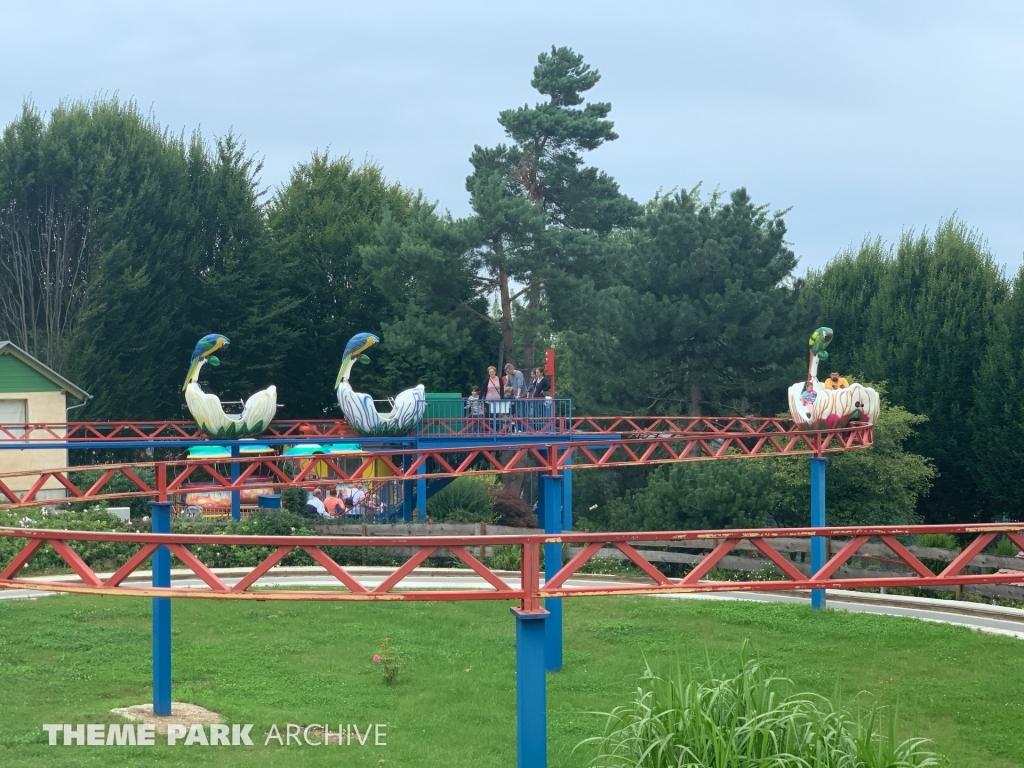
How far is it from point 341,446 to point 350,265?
452 inches

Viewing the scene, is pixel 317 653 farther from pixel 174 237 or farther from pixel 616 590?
pixel 174 237

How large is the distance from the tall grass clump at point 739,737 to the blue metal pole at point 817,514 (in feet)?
30.1

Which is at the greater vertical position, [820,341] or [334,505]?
[820,341]

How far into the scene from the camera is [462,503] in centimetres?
2766

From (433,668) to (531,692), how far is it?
706 centimetres

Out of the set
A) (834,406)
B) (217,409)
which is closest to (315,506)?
(217,409)

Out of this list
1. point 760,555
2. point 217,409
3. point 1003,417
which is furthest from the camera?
point 1003,417

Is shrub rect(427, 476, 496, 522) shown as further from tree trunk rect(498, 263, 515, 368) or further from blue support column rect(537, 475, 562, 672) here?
blue support column rect(537, 475, 562, 672)

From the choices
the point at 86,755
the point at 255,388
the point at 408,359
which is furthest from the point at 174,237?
the point at 86,755

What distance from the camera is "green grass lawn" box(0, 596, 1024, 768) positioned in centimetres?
1126

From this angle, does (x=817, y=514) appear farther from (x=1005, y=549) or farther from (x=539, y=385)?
(x=539, y=385)

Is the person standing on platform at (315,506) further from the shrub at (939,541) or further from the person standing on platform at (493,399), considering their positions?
the shrub at (939,541)

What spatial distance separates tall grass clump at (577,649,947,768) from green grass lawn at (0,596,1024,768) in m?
1.63

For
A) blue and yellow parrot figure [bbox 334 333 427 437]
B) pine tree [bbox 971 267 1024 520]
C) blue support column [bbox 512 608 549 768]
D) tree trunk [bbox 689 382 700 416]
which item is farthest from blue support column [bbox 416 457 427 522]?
blue support column [bbox 512 608 549 768]
